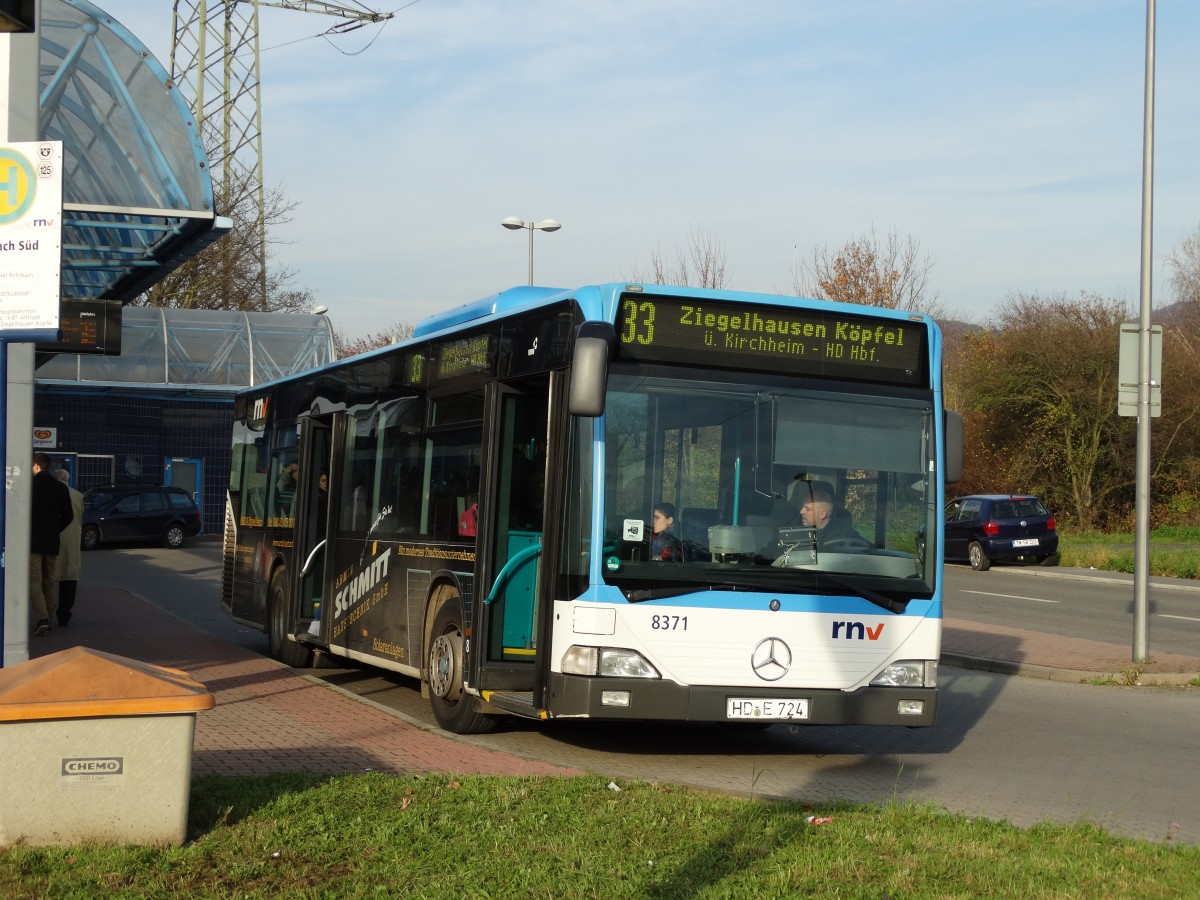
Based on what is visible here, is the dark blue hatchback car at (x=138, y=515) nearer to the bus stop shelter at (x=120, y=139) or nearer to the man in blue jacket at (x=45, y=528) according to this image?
the man in blue jacket at (x=45, y=528)

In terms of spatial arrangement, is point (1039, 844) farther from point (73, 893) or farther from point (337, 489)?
point (337, 489)

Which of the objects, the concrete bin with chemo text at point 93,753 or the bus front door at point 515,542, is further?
the bus front door at point 515,542

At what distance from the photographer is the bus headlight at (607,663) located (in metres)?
8.48

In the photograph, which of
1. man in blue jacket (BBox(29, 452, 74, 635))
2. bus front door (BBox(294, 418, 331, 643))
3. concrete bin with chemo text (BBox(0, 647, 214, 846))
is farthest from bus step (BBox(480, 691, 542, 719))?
man in blue jacket (BBox(29, 452, 74, 635))

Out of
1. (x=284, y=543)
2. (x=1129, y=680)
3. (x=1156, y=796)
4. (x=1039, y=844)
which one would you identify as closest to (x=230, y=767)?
(x=1039, y=844)

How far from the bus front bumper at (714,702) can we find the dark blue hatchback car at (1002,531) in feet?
80.2

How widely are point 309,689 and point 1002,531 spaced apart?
23.3m

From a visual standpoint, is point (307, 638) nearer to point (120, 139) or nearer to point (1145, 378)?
point (120, 139)

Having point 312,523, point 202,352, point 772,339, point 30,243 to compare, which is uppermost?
point 202,352

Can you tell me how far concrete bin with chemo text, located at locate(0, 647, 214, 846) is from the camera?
587 centimetres

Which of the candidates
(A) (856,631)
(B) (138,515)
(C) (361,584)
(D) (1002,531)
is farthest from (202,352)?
(A) (856,631)

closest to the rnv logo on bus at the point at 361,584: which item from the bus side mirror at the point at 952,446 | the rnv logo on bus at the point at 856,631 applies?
the rnv logo on bus at the point at 856,631

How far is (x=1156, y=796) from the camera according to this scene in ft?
28.7

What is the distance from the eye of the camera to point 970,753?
33.9 ft
